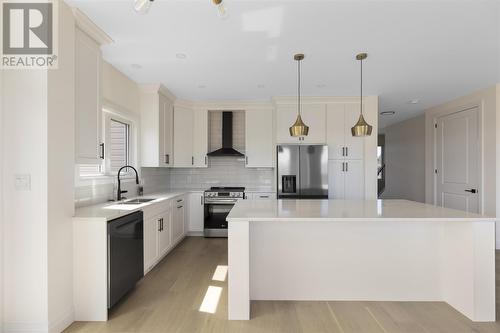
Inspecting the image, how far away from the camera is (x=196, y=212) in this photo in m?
4.62

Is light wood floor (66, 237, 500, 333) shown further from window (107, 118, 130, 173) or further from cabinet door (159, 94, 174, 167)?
cabinet door (159, 94, 174, 167)

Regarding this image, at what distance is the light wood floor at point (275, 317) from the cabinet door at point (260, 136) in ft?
8.27

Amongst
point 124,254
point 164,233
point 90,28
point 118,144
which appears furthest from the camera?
point 118,144

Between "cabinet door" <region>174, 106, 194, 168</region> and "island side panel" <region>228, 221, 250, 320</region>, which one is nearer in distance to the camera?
"island side panel" <region>228, 221, 250, 320</region>

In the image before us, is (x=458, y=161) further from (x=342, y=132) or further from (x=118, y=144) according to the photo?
(x=118, y=144)

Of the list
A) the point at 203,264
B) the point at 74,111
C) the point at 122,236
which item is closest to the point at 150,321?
the point at 122,236

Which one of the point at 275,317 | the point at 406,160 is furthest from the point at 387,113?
the point at 275,317

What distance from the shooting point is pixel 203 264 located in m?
3.32

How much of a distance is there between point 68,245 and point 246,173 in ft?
11.2

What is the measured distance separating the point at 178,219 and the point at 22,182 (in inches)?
96.3

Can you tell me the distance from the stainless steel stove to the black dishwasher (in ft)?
6.11

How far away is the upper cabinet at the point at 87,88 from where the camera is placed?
7.09ft

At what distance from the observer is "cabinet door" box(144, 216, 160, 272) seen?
2.92m

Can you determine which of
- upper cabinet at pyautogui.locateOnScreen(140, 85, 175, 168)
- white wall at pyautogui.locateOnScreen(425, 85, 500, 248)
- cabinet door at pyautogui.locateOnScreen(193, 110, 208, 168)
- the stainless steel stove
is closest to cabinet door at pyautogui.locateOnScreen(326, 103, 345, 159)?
the stainless steel stove
